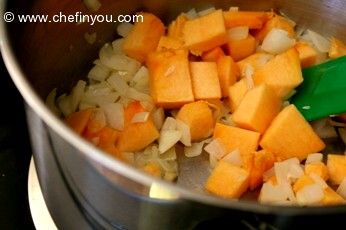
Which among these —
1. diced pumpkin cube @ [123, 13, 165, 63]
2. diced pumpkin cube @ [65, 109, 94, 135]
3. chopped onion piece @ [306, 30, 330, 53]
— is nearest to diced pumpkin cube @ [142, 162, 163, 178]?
diced pumpkin cube @ [65, 109, 94, 135]

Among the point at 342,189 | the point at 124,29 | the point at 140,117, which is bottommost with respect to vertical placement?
the point at 342,189

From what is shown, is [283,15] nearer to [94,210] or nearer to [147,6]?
[147,6]

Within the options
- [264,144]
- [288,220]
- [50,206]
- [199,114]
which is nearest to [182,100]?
[199,114]

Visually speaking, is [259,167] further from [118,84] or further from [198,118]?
[118,84]

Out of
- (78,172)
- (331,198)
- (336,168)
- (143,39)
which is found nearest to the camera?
(78,172)

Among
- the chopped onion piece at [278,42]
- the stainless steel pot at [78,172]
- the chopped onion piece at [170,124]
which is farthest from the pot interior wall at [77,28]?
the chopped onion piece at [170,124]

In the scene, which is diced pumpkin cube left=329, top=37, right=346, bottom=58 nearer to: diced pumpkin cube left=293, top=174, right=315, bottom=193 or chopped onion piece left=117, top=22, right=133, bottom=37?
diced pumpkin cube left=293, top=174, right=315, bottom=193

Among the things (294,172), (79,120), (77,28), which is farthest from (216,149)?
(77,28)
